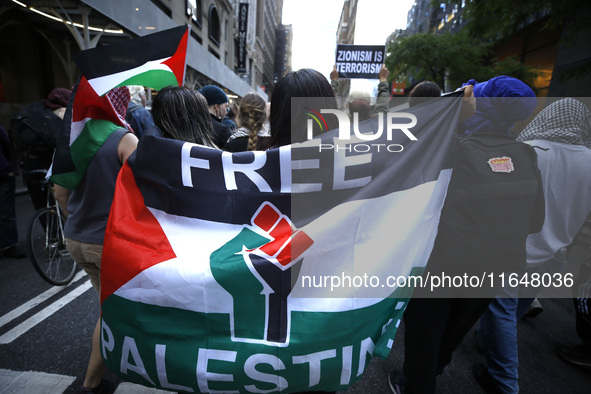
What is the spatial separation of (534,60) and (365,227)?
61.0 feet

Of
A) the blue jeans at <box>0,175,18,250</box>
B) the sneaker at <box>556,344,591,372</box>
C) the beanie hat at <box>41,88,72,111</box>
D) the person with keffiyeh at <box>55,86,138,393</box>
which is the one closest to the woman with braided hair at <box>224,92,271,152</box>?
the person with keffiyeh at <box>55,86,138,393</box>

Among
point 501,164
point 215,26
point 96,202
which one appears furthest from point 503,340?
point 215,26

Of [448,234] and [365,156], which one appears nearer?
[365,156]

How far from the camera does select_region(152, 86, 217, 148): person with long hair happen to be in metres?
1.70

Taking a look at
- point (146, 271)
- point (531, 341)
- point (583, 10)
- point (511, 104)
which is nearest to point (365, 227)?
point (146, 271)

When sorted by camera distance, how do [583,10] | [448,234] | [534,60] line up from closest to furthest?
1. [448,234]
2. [583,10]
3. [534,60]

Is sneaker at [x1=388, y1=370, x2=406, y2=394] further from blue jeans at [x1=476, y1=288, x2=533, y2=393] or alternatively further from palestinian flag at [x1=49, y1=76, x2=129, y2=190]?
palestinian flag at [x1=49, y1=76, x2=129, y2=190]

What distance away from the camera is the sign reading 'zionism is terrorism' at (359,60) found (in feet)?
26.8

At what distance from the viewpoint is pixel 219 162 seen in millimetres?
1445

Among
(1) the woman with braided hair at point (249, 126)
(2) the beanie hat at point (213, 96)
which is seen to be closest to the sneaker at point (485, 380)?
(1) the woman with braided hair at point (249, 126)

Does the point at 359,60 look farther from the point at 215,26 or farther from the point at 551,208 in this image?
the point at 215,26

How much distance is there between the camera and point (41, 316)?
278cm

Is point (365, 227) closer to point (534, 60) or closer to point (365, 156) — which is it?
point (365, 156)

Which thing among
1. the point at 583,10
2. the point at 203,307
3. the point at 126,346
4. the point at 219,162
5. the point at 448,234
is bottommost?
the point at 126,346
